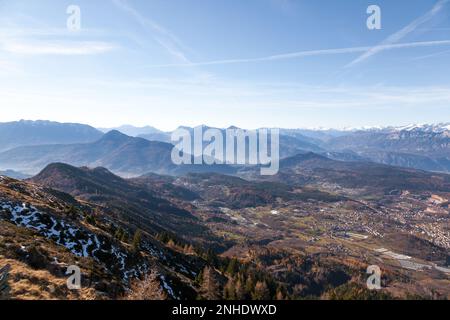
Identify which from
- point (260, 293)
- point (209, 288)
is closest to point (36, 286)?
point (209, 288)

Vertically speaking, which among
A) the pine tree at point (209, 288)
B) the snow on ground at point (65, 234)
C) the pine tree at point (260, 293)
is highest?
the snow on ground at point (65, 234)

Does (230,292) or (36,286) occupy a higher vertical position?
(36,286)

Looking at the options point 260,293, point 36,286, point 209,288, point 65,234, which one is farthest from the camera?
point 260,293

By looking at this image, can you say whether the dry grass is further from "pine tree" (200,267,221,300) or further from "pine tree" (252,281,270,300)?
"pine tree" (252,281,270,300)

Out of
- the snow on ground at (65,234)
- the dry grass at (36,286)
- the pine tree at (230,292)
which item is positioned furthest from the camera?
the pine tree at (230,292)

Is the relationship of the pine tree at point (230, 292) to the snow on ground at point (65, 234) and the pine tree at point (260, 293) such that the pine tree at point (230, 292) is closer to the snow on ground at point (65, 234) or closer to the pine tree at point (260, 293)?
the pine tree at point (260, 293)

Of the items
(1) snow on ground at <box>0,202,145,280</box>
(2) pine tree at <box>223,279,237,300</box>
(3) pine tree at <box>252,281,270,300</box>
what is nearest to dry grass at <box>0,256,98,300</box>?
(1) snow on ground at <box>0,202,145,280</box>

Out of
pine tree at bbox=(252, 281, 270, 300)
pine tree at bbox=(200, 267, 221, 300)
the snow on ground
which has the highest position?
the snow on ground

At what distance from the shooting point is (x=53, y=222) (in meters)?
78.2

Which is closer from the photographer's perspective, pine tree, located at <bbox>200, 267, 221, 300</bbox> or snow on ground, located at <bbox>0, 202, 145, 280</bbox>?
snow on ground, located at <bbox>0, 202, 145, 280</bbox>

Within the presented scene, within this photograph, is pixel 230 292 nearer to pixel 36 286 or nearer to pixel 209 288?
pixel 209 288

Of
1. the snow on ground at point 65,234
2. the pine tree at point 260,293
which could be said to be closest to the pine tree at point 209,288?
the pine tree at point 260,293

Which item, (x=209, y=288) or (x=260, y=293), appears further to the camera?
(x=260, y=293)
